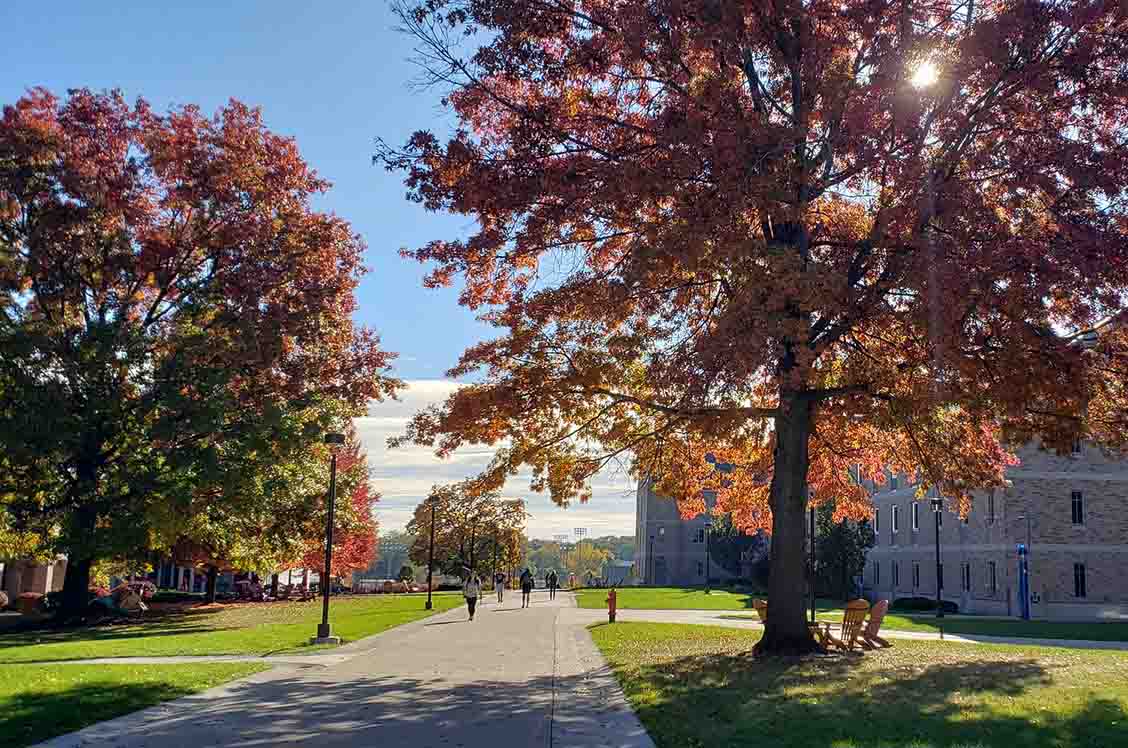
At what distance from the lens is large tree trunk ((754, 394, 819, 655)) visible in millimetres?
17281

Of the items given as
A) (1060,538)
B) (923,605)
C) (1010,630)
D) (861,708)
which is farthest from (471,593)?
(1060,538)

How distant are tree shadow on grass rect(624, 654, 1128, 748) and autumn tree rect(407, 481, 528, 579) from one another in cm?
6037

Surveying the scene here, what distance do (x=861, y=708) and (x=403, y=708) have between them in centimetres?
527

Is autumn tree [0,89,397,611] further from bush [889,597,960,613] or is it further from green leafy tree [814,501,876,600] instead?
green leafy tree [814,501,876,600]

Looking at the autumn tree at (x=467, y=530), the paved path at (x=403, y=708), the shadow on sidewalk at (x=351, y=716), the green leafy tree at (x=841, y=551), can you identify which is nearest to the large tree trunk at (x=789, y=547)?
the paved path at (x=403, y=708)

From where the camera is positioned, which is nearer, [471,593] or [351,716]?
[351,716]

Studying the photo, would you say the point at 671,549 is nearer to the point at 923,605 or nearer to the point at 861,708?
the point at 923,605

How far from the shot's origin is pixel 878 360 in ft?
59.1

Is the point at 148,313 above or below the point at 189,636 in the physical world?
above

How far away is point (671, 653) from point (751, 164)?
31.6ft

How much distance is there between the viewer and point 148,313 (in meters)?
28.9

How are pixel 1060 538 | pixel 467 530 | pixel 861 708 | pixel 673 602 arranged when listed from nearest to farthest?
pixel 861 708 < pixel 1060 538 < pixel 673 602 < pixel 467 530

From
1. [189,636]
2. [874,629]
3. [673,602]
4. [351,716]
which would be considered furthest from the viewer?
[673,602]

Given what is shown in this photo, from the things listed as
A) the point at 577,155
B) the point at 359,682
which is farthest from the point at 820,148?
the point at 359,682
